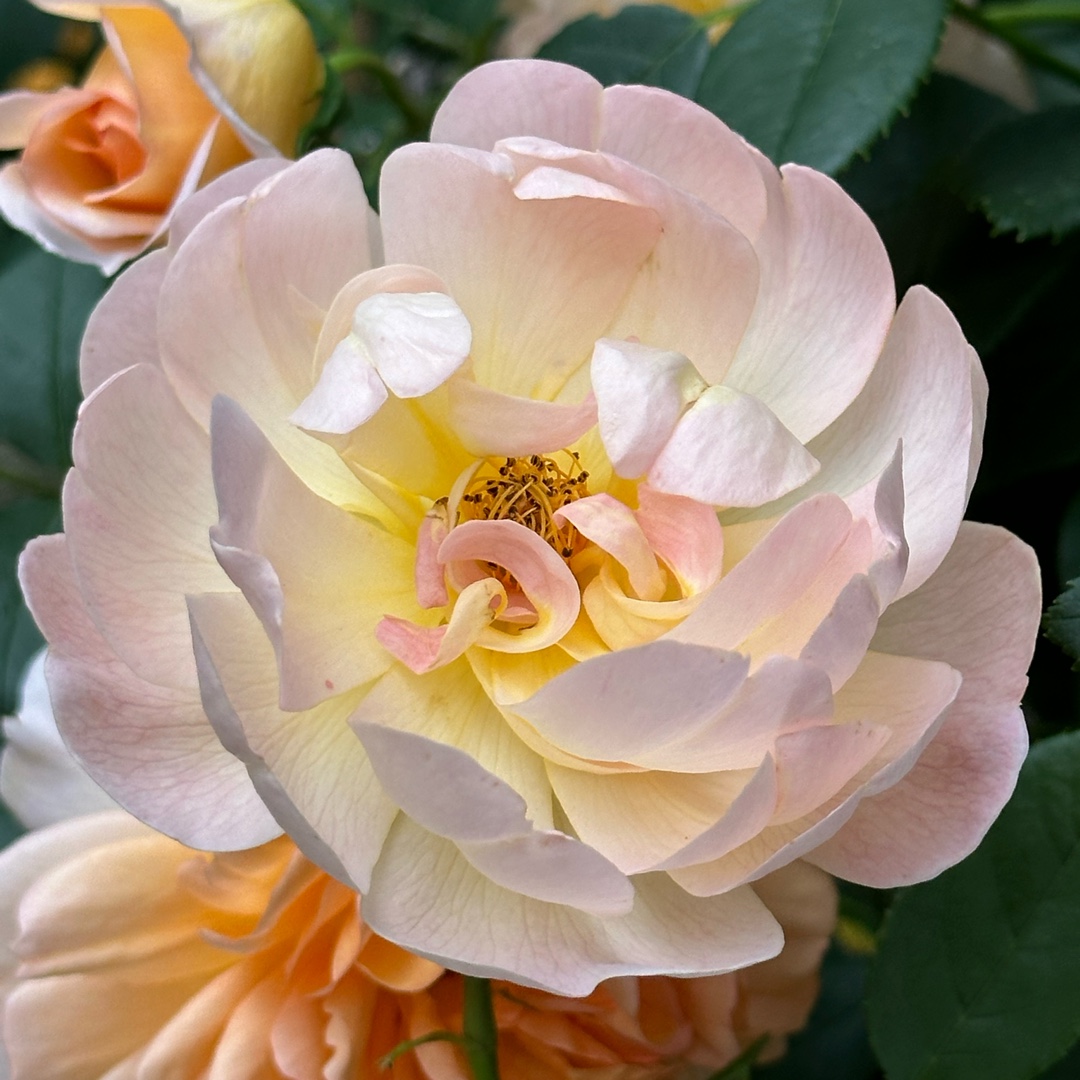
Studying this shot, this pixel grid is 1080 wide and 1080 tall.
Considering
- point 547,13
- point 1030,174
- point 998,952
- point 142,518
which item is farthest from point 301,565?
point 547,13

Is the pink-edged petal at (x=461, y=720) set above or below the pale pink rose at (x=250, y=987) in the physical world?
above

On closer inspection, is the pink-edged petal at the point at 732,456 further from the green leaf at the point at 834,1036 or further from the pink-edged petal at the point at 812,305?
the green leaf at the point at 834,1036

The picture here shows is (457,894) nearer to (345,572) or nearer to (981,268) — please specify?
(345,572)

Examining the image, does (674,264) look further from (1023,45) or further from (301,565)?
(1023,45)

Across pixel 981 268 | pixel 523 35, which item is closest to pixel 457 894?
pixel 981 268

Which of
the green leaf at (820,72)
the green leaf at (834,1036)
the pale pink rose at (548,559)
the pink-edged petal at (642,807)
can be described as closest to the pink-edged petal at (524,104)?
the pale pink rose at (548,559)

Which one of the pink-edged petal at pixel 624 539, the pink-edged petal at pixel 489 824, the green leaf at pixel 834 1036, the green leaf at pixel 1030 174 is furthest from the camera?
→ the green leaf at pixel 834 1036
